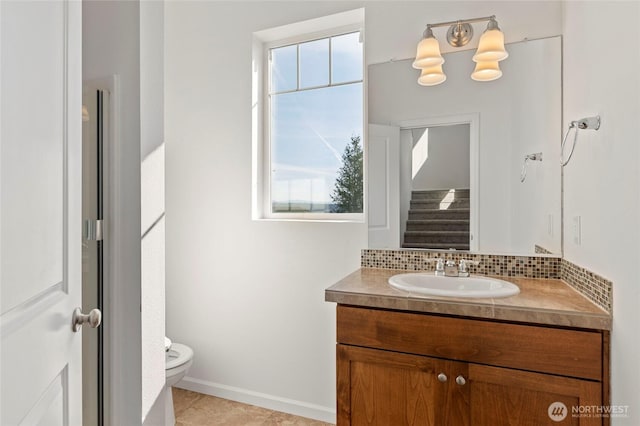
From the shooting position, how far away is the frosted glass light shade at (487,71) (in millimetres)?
1789

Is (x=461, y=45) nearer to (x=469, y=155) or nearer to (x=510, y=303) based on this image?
(x=469, y=155)

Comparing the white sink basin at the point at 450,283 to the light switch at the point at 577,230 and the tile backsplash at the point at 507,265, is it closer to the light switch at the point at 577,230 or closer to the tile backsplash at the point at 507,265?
the tile backsplash at the point at 507,265

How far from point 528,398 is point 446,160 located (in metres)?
1.08

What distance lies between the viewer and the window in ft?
7.61

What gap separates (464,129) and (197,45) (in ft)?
5.85

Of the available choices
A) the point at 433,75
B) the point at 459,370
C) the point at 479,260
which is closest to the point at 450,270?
the point at 479,260

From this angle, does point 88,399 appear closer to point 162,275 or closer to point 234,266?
point 162,275

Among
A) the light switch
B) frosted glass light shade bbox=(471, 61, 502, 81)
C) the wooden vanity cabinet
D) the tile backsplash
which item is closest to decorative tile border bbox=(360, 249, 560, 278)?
the tile backsplash

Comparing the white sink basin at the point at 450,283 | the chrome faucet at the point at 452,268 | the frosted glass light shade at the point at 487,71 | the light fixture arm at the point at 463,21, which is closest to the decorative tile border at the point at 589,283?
the white sink basin at the point at 450,283

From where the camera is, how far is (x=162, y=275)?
5.53ft

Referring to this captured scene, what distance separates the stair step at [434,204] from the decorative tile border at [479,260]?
22 cm

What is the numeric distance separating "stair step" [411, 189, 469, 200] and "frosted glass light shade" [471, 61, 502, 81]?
0.53 metres
